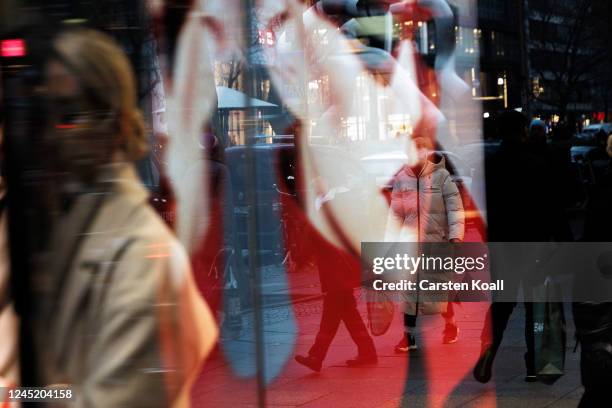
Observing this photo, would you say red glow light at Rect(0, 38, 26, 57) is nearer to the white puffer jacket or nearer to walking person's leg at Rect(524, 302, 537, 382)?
the white puffer jacket

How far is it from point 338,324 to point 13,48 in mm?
2560

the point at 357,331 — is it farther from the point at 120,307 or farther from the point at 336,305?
the point at 120,307

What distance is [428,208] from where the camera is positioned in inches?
205

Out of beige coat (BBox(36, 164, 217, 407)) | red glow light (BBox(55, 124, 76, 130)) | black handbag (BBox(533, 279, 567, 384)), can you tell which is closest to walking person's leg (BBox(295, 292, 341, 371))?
black handbag (BBox(533, 279, 567, 384))

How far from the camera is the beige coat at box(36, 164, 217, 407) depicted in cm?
216

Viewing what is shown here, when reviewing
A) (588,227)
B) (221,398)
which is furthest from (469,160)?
(221,398)

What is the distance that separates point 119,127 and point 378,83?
1.68m

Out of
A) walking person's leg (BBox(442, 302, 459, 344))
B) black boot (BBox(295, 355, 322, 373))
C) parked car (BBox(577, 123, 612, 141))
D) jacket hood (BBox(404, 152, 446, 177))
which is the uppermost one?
parked car (BBox(577, 123, 612, 141))

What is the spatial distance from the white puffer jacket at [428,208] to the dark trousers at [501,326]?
0.42 metres

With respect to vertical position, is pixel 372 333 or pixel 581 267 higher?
pixel 581 267

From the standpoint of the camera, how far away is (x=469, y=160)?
4145 mm

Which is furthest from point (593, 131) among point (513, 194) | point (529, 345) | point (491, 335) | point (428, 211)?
point (529, 345)

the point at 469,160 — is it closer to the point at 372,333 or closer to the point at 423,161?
the point at 423,161

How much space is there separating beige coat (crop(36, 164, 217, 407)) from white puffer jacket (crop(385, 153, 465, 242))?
149 centimetres
